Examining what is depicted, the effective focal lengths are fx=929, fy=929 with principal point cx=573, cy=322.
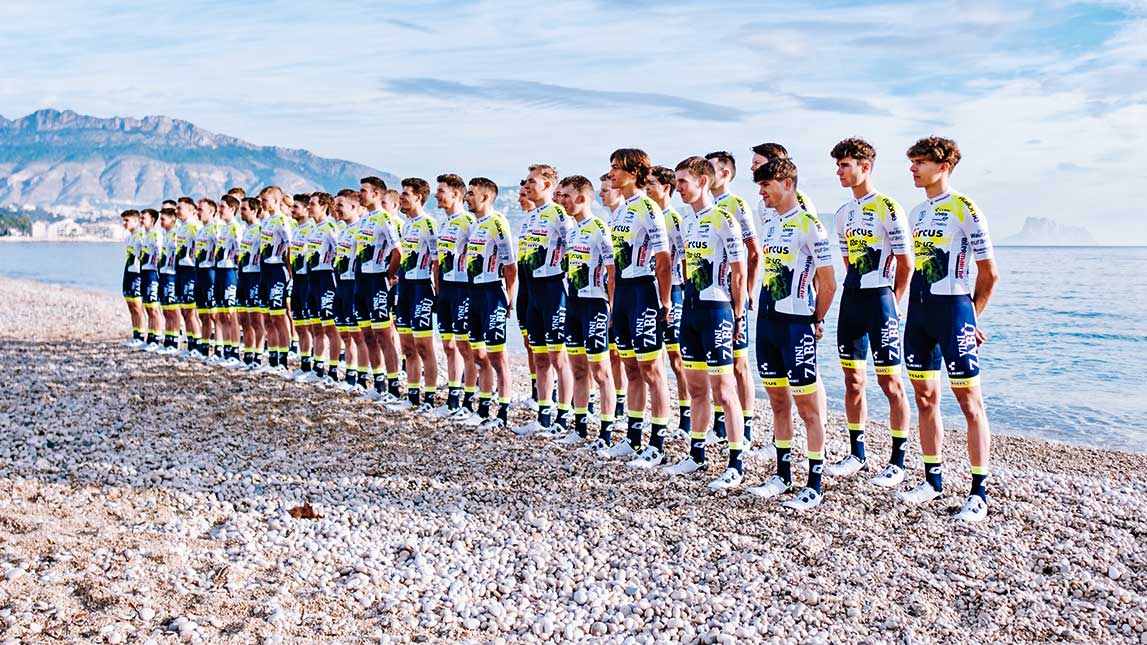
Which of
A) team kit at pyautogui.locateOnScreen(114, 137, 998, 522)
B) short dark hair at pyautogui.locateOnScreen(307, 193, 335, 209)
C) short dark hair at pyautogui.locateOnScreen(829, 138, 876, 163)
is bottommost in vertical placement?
team kit at pyautogui.locateOnScreen(114, 137, 998, 522)

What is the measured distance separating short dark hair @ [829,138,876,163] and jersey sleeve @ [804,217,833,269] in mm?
644

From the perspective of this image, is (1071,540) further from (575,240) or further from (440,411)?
(440,411)

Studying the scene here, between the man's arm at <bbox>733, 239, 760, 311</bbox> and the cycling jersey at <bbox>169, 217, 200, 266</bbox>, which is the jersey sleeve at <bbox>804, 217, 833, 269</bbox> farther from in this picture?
the cycling jersey at <bbox>169, 217, 200, 266</bbox>

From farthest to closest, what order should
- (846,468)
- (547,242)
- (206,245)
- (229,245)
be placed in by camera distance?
(206,245) < (229,245) < (547,242) < (846,468)

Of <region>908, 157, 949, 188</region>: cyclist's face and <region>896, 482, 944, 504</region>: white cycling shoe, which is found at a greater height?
<region>908, 157, 949, 188</region>: cyclist's face

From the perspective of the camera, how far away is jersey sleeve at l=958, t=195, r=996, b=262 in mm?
7266

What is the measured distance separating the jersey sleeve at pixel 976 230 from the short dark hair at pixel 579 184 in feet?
12.8

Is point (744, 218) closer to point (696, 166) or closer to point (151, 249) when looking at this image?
point (696, 166)

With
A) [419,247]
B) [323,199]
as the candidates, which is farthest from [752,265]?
[323,199]

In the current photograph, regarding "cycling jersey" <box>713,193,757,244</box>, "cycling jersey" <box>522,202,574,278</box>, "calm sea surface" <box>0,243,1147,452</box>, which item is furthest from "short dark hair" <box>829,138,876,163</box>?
"calm sea surface" <box>0,243,1147,452</box>

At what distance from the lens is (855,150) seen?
311 inches

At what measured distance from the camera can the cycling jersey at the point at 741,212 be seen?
9.02 meters

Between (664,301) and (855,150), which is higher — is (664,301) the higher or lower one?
the lower one

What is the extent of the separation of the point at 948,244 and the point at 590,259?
3.56 m
